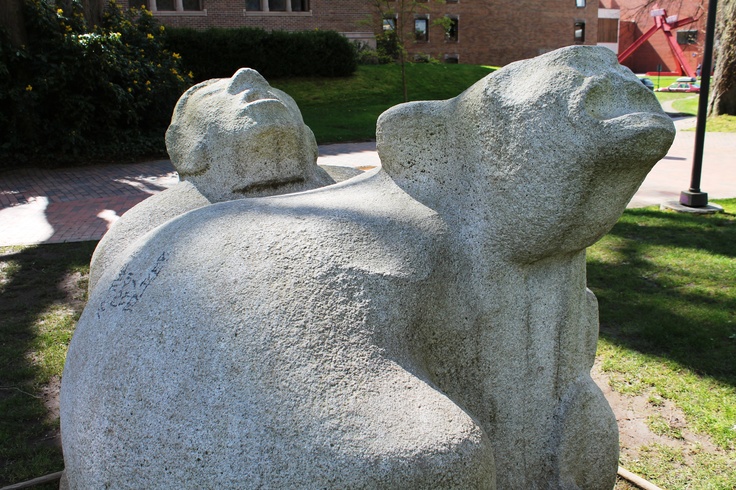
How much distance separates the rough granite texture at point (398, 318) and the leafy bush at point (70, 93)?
35.1 feet

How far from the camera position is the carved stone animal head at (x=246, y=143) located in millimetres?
2248

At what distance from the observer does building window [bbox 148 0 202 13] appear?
22.3 m

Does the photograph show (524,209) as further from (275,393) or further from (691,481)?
(691,481)

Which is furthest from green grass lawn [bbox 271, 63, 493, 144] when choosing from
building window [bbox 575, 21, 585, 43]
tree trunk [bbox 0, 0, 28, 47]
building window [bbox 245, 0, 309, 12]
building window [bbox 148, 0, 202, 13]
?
building window [bbox 575, 21, 585, 43]

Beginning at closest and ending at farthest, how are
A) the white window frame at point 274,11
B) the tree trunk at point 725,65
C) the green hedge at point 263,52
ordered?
the tree trunk at point 725,65 → the green hedge at point 263,52 → the white window frame at point 274,11

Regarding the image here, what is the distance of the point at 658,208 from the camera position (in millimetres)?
7754

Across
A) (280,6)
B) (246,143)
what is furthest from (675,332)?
(280,6)

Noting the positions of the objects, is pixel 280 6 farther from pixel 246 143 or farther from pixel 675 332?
pixel 246 143

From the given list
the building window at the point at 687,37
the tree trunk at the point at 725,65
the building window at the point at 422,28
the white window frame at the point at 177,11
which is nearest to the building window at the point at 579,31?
the building window at the point at 687,37

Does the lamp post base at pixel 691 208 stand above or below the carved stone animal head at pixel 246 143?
below

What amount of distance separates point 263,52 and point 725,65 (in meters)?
11.8

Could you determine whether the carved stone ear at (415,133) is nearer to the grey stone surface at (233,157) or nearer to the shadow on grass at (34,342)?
the grey stone surface at (233,157)

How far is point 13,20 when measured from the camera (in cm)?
1079

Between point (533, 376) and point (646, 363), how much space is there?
2539mm
